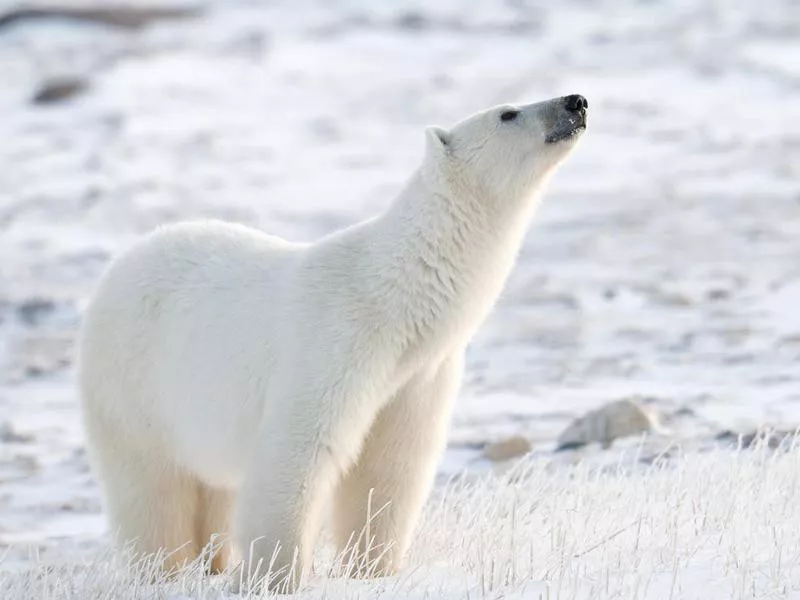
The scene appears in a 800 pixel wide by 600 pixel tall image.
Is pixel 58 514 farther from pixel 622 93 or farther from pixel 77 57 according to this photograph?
pixel 77 57

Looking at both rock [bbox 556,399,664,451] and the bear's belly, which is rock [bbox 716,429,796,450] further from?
the bear's belly

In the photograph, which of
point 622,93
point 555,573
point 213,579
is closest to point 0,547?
point 213,579

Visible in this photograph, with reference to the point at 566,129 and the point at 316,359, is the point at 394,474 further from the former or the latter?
the point at 566,129

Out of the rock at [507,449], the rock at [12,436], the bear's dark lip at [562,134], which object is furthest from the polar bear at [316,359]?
the rock at [12,436]

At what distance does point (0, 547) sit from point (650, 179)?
1028cm

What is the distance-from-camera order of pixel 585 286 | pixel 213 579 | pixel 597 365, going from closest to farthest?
pixel 213 579, pixel 597 365, pixel 585 286

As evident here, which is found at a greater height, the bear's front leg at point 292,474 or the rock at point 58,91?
the bear's front leg at point 292,474

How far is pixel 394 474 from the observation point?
4441 mm

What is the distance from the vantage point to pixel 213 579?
4.55 meters

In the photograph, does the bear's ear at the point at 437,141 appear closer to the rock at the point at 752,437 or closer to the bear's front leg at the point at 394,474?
the bear's front leg at the point at 394,474

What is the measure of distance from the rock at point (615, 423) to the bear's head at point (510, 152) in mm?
2453

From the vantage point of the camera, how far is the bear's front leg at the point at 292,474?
162 inches

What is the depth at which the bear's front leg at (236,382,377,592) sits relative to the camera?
4105 mm

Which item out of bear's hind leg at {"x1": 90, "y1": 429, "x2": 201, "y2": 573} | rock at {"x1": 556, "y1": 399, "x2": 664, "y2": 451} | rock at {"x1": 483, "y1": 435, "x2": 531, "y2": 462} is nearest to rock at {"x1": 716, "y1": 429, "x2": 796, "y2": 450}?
rock at {"x1": 556, "y1": 399, "x2": 664, "y2": 451}
